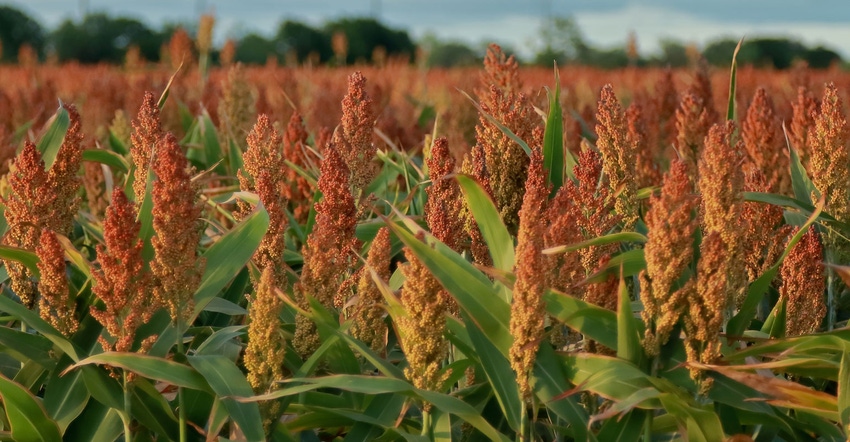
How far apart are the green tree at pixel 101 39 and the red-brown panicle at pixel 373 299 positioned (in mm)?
43483

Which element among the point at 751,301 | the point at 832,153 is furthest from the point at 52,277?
the point at 832,153

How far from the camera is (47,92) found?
6668mm

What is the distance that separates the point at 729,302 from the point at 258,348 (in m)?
0.83

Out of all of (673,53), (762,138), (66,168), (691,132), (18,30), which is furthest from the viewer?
(673,53)

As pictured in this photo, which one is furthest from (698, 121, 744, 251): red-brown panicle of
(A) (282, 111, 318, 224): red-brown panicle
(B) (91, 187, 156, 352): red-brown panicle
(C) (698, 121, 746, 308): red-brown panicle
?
(A) (282, 111, 318, 224): red-brown panicle

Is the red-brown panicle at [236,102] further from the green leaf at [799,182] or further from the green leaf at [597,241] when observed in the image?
the green leaf at [597,241]

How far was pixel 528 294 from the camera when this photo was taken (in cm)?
153

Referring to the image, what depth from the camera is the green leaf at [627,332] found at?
1.62m

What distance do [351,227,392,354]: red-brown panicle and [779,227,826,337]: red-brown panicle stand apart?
0.82 m

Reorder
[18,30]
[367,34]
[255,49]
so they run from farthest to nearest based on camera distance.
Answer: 1. [367,34]
2. [18,30]
3. [255,49]

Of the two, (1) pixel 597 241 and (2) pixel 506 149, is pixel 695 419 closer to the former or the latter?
(1) pixel 597 241

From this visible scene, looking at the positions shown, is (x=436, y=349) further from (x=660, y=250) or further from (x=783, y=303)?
(x=783, y=303)

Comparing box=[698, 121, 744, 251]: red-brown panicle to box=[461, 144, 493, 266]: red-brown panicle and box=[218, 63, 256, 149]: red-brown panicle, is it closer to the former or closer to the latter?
box=[461, 144, 493, 266]: red-brown panicle

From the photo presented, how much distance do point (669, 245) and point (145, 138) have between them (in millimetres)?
1064
